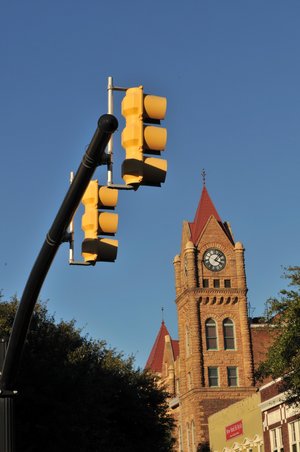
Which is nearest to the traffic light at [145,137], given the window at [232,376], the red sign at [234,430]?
the red sign at [234,430]

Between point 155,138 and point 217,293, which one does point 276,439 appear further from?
point 155,138

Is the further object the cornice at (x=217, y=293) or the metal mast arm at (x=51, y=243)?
the cornice at (x=217, y=293)

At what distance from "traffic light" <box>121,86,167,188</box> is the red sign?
1992 inches

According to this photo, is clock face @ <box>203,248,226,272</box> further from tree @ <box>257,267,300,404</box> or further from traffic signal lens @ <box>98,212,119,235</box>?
traffic signal lens @ <box>98,212,119,235</box>


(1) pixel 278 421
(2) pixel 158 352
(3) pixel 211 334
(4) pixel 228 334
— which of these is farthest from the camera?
(2) pixel 158 352

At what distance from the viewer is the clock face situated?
90812mm

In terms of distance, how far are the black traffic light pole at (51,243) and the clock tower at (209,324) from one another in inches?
2907

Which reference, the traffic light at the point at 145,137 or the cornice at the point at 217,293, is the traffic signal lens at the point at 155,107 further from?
the cornice at the point at 217,293

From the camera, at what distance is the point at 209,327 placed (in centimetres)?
8894

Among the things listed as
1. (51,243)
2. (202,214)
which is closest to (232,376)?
(202,214)

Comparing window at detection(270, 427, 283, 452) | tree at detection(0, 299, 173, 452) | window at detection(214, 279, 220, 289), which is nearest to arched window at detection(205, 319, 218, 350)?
window at detection(214, 279, 220, 289)

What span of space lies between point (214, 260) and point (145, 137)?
83.4 meters

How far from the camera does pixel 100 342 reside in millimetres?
53812

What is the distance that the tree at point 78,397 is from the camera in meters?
34.7
